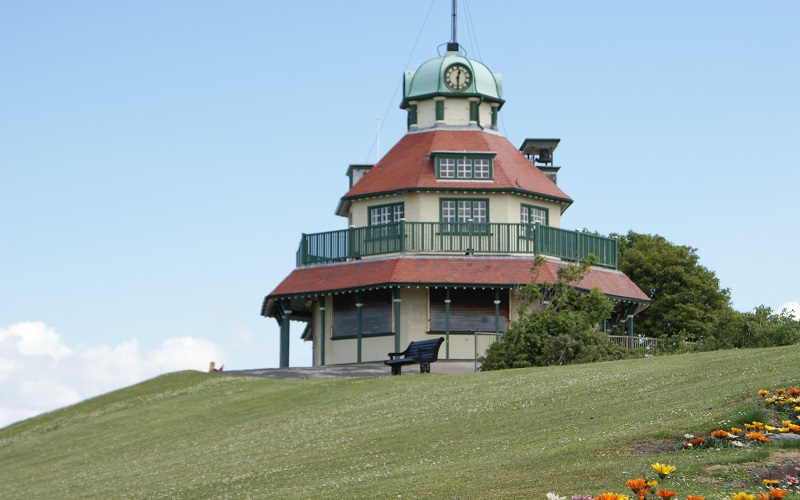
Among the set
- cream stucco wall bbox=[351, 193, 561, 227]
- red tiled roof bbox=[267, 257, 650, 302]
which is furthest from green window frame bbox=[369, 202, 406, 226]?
red tiled roof bbox=[267, 257, 650, 302]

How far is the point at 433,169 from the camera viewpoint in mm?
52844

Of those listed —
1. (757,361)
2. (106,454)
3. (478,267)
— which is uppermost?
(478,267)

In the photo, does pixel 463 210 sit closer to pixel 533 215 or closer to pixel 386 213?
pixel 533 215

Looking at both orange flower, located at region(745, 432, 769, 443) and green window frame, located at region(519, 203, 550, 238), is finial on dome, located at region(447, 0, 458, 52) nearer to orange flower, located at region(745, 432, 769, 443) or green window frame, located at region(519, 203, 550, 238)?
green window frame, located at region(519, 203, 550, 238)

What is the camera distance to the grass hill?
17.1 meters

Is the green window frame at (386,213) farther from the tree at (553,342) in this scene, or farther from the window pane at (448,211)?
the tree at (553,342)

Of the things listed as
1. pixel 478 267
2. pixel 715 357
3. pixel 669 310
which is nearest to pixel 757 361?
pixel 715 357

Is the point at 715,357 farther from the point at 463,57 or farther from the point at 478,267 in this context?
the point at 463,57

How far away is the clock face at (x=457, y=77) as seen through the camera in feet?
182

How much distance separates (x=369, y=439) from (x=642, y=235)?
48.0m

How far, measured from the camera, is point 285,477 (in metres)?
21.3

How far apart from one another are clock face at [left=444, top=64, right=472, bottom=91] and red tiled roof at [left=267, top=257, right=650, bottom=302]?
9.51 metres

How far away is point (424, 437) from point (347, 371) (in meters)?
20.5

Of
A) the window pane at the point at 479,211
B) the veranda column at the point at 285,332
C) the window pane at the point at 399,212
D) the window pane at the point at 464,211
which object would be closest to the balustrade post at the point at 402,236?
the window pane at the point at 399,212
